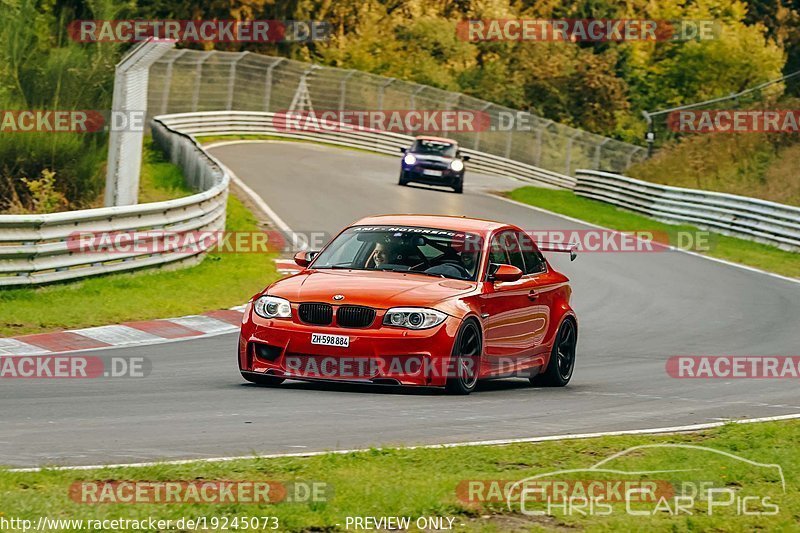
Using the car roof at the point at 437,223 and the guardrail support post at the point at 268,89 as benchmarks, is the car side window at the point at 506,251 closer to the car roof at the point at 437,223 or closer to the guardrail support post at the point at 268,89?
the car roof at the point at 437,223

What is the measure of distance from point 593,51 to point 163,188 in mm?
52028

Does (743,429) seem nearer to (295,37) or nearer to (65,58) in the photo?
(65,58)

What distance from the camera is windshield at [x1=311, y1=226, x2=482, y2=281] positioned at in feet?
38.9

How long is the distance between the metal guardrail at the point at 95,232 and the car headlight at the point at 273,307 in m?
5.71

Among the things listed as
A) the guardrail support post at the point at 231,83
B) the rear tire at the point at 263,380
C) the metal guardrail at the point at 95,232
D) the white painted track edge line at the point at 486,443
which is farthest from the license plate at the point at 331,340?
the guardrail support post at the point at 231,83

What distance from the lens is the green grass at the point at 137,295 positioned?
595 inches

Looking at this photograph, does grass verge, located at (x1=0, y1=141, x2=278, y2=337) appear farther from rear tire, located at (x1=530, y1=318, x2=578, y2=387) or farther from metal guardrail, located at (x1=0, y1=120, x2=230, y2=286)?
rear tire, located at (x1=530, y1=318, x2=578, y2=387)

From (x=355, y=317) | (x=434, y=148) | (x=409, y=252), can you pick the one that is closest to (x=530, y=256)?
(x=409, y=252)

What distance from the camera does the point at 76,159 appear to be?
2484 cm

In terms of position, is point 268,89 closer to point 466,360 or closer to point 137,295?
point 137,295

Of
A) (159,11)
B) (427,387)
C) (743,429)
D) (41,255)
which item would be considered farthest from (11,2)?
(159,11)

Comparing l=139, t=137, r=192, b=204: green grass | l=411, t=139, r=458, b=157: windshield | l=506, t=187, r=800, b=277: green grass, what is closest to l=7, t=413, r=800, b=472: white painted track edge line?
l=506, t=187, r=800, b=277: green grass

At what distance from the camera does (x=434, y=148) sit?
4116 cm

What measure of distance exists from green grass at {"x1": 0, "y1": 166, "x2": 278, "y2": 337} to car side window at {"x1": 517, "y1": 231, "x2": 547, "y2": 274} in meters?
4.93
